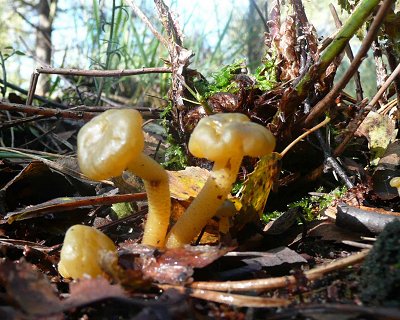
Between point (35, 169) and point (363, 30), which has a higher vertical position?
point (363, 30)

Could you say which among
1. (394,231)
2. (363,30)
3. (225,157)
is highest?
(363,30)

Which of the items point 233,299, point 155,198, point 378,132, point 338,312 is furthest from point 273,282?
point 378,132

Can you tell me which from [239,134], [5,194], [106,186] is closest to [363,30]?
[239,134]

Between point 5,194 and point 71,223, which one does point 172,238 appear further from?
point 5,194

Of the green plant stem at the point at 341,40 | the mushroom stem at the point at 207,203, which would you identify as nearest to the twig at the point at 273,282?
the mushroom stem at the point at 207,203

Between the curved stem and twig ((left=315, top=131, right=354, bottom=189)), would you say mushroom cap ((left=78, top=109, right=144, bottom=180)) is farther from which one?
twig ((left=315, top=131, right=354, bottom=189))

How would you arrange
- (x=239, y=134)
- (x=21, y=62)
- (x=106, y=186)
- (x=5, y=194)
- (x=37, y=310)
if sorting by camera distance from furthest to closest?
(x=21, y=62), (x=106, y=186), (x=5, y=194), (x=239, y=134), (x=37, y=310)
